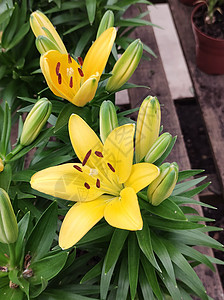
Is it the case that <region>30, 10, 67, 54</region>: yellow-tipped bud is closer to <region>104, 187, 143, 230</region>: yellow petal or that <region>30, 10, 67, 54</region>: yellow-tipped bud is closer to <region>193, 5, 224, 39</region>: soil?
<region>104, 187, 143, 230</region>: yellow petal

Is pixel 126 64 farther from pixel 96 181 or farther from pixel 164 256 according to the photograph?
pixel 164 256

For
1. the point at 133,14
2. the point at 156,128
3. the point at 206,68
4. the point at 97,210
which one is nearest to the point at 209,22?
the point at 206,68

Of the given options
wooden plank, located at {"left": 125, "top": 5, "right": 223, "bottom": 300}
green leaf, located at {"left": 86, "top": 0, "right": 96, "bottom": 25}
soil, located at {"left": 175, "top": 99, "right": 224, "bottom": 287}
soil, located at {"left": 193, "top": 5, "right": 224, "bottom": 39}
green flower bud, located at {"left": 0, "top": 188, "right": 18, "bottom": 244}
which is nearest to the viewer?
green flower bud, located at {"left": 0, "top": 188, "right": 18, "bottom": 244}

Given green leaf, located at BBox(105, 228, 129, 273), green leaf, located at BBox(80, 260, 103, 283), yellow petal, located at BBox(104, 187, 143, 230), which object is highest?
yellow petal, located at BBox(104, 187, 143, 230)

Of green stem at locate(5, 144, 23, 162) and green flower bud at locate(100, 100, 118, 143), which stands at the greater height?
green flower bud at locate(100, 100, 118, 143)

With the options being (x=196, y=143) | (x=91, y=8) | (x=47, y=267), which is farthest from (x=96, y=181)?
(x=196, y=143)

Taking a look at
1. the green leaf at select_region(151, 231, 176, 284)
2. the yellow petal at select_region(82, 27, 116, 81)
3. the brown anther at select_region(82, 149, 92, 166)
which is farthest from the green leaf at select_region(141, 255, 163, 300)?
the yellow petal at select_region(82, 27, 116, 81)

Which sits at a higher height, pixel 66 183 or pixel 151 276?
pixel 66 183
